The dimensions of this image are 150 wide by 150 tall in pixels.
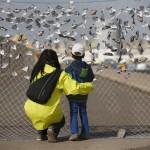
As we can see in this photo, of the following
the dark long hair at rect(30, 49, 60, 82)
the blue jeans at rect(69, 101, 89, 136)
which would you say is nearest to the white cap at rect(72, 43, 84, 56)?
the dark long hair at rect(30, 49, 60, 82)

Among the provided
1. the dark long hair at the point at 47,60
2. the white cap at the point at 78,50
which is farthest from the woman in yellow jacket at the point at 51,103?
the white cap at the point at 78,50

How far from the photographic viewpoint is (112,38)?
1061cm

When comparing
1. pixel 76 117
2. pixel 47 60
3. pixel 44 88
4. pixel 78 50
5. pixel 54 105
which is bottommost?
pixel 76 117

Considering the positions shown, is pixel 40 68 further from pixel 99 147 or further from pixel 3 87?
pixel 3 87

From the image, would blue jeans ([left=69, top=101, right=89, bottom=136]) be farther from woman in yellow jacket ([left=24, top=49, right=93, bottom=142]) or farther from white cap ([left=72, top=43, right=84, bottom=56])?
white cap ([left=72, top=43, right=84, bottom=56])

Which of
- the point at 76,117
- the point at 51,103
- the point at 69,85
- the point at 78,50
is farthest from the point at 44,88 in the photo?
the point at 78,50

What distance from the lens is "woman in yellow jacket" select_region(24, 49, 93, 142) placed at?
28.5ft

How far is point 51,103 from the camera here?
871 cm

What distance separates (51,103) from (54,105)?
0.18ft

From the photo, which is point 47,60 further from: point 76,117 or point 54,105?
point 76,117

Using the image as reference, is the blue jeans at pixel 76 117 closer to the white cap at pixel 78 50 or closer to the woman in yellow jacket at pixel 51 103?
the woman in yellow jacket at pixel 51 103

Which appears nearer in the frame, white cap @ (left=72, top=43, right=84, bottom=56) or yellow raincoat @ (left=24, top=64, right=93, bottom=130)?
yellow raincoat @ (left=24, top=64, right=93, bottom=130)

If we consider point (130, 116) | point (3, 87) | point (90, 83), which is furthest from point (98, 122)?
point (3, 87)

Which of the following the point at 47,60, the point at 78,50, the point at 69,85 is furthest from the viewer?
the point at 78,50
